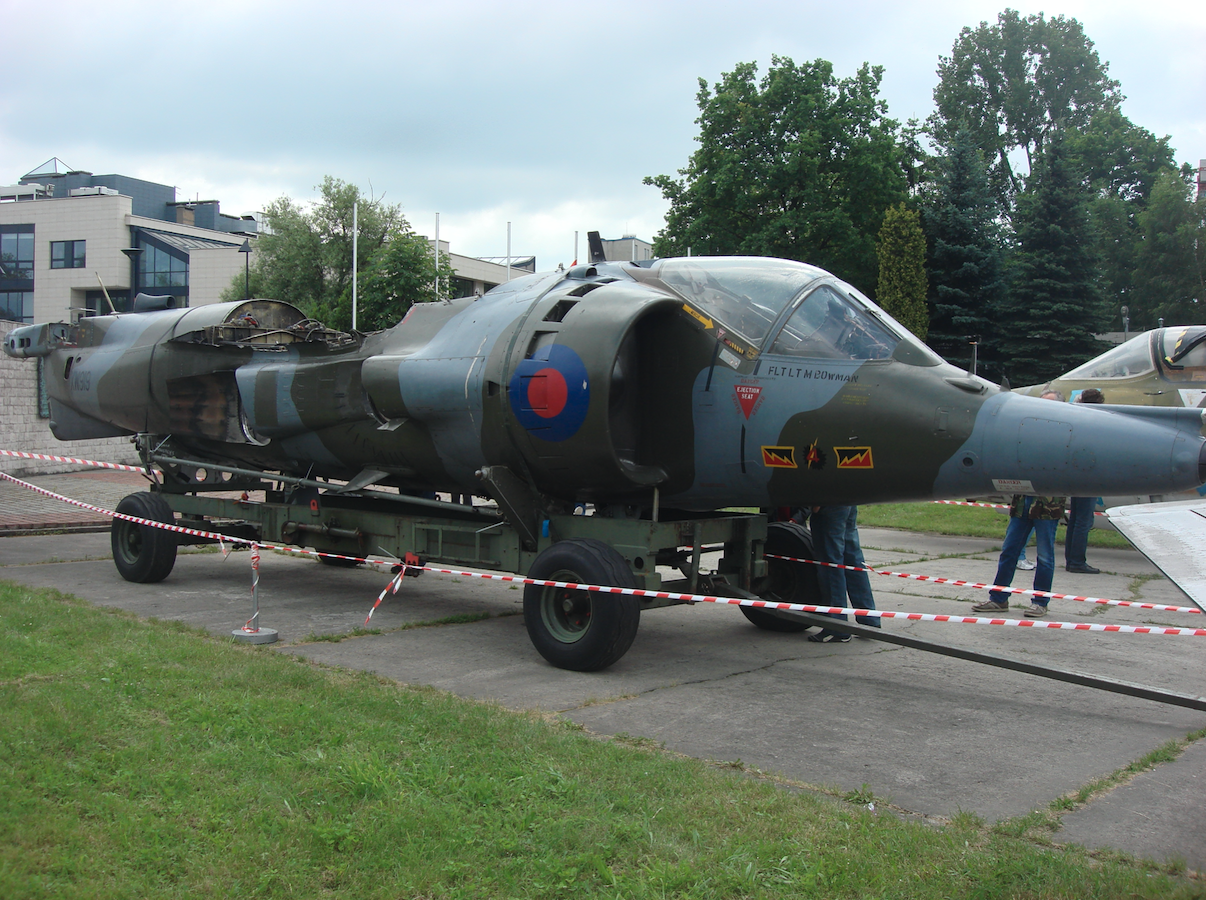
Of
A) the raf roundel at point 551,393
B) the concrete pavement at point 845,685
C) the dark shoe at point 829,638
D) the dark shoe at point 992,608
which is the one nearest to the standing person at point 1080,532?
the concrete pavement at point 845,685

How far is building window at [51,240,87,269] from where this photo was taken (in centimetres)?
5411

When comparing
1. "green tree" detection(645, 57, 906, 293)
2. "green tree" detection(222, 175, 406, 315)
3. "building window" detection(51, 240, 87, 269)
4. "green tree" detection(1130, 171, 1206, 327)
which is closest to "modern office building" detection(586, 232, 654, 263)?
"green tree" detection(645, 57, 906, 293)

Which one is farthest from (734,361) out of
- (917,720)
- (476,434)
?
(917,720)

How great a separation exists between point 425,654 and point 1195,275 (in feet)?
173

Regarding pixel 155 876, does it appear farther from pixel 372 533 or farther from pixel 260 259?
pixel 260 259

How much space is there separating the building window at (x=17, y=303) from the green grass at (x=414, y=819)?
59590mm

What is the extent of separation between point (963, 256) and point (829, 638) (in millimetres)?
26646

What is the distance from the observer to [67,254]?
54.5 meters

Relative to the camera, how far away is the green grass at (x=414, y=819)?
3.30 metres

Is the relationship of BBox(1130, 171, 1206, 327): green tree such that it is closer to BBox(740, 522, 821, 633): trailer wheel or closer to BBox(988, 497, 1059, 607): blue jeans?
BBox(988, 497, 1059, 607): blue jeans

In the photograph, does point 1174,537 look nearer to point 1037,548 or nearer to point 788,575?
point 788,575

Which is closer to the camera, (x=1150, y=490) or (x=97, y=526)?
(x=1150, y=490)

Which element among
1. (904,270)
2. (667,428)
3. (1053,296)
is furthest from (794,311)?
(1053,296)

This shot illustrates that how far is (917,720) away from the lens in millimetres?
5605
